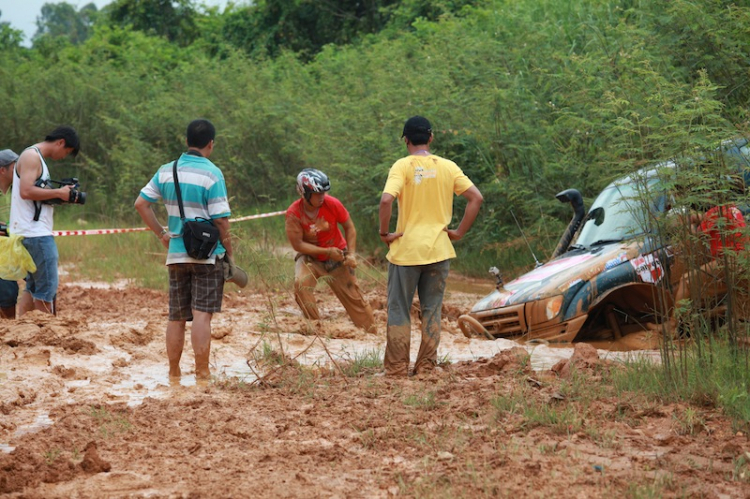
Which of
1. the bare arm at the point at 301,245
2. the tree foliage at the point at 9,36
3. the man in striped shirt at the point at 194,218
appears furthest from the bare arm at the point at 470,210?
the tree foliage at the point at 9,36

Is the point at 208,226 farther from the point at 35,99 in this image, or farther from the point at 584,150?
the point at 35,99

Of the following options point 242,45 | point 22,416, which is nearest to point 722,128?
point 22,416

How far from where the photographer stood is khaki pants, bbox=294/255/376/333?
9805 mm

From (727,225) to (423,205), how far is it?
2087mm

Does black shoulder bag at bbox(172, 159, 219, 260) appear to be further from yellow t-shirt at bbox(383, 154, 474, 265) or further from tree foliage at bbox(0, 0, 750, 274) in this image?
tree foliage at bbox(0, 0, 750, 274)

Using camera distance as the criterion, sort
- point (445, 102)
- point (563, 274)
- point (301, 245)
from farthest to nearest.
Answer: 1. point (445, 102)
2. point (301, 245)
3. point (563, 274)

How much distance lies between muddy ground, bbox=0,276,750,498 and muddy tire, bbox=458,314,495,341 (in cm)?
81

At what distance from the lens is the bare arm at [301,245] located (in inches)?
379

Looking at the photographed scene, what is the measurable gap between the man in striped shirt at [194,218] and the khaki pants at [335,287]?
230cm

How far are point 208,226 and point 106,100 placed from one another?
19337 millimetres

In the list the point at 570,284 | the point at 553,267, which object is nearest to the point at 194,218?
the point at 570,284

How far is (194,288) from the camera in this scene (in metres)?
7.35

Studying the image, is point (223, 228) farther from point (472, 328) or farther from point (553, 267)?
point (553, 267)

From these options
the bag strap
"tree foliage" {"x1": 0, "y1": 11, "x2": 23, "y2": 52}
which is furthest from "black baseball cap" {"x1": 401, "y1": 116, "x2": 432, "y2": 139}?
"tree foliage" {"x1": 0, "y1": 11, "x2": 23, "y2": 52}
